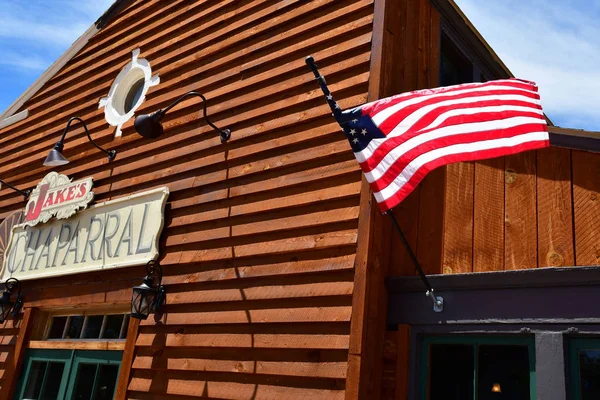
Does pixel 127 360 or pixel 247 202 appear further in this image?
pixel 127 360

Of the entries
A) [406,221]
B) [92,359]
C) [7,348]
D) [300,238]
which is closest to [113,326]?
[92,359]

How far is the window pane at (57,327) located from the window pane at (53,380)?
393 mm

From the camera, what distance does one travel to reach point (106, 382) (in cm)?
596

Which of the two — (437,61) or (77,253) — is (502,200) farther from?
(77,253)

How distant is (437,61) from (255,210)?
2.28 m

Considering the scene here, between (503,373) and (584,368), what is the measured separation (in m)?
0.46

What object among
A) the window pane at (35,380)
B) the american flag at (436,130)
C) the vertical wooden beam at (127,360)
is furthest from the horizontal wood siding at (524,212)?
the window pane at (35,380)

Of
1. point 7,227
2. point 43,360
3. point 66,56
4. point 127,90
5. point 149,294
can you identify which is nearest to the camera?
point 149,294

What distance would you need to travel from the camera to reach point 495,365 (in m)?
3.66

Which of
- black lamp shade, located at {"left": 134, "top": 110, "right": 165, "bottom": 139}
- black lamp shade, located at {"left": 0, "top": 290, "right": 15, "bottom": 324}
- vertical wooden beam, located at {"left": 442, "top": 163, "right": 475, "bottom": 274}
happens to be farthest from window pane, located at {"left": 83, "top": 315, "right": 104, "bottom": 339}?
vertical wooden beam, located at {"left": 442, "top": 163, "right": 475, "bottom": 274}

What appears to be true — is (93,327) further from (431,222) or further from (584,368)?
(584,368)

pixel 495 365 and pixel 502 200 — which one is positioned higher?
pixel 502 200

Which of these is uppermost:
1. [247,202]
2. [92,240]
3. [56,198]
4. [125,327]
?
[56,198]

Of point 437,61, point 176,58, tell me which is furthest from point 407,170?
point 176,58
